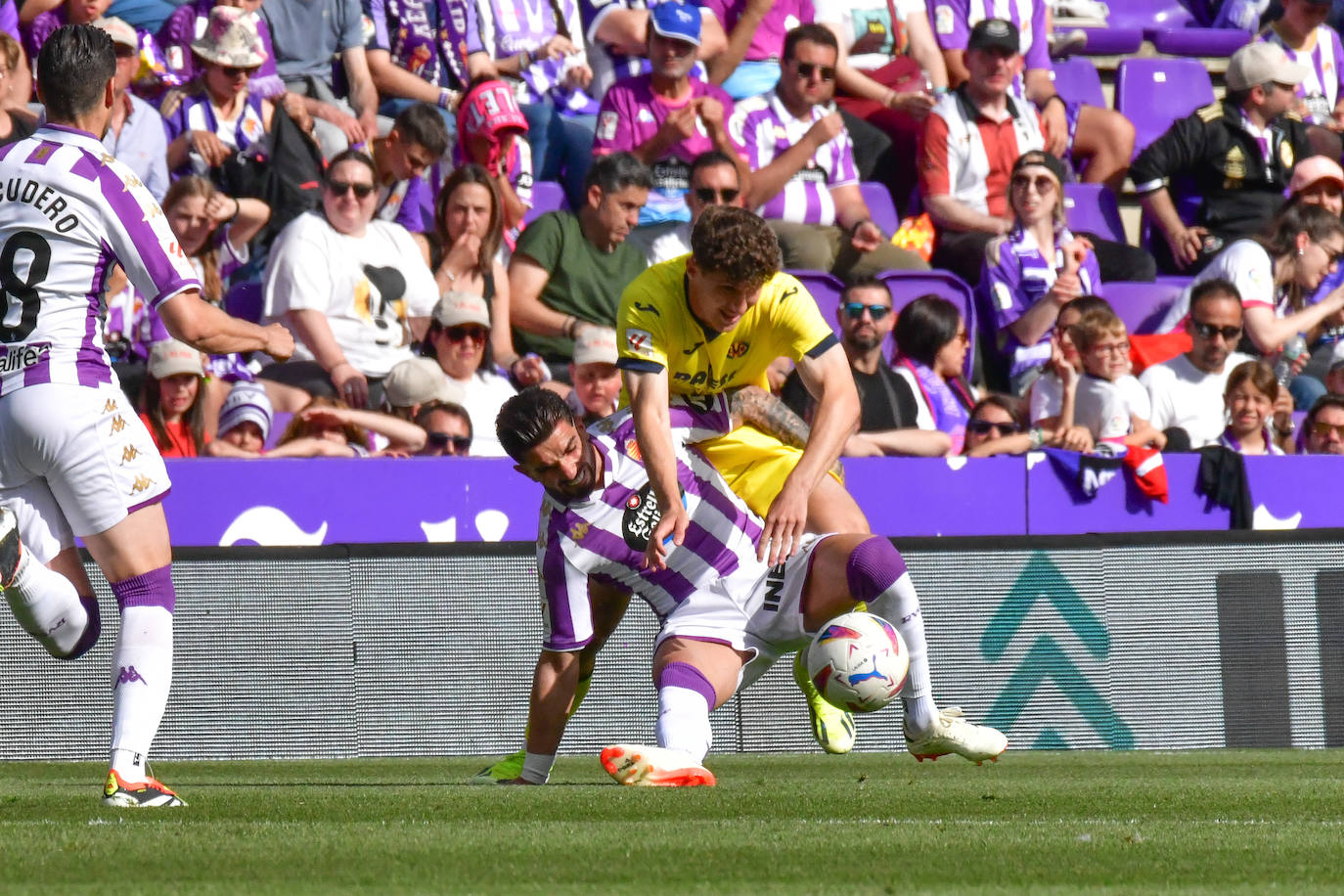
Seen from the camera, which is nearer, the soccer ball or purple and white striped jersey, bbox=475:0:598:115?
the soccer ball

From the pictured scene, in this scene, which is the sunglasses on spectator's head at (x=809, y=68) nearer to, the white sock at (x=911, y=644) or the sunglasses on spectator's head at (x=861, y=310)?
the sunglasses on spectator's head at (x=861, y=310)

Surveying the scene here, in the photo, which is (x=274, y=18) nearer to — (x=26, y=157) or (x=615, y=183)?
(x=615, y=183)

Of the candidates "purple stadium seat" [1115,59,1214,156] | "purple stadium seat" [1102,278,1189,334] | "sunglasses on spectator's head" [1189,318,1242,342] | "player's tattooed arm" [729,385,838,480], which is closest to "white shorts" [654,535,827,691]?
"player's tattooed arm" [729,385,838,480]

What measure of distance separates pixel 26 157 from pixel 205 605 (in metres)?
3.55

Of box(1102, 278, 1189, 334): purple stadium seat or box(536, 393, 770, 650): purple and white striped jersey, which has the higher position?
box(536, 393, 770, 650): purple and white striped jersey

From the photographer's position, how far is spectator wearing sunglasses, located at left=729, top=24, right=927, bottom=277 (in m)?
11.2

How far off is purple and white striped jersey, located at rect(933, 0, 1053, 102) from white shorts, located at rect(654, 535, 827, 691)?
8.04 metres

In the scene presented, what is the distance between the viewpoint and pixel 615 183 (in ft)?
32.9

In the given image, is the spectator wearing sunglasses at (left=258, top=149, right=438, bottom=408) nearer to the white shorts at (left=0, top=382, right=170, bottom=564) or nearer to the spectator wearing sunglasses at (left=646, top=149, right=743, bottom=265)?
the spectator wearing sunglasses at (left=646, top=149, right=743, bottom=265)

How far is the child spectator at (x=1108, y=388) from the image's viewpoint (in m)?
9.90

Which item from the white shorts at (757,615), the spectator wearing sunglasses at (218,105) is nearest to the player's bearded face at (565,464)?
the white shorts at (757,615)

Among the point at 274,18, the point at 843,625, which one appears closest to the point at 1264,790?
the point at 843,625

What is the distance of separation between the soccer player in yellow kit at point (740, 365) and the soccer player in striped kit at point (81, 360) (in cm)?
143

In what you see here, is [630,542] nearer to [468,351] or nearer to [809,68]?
[468,351]
